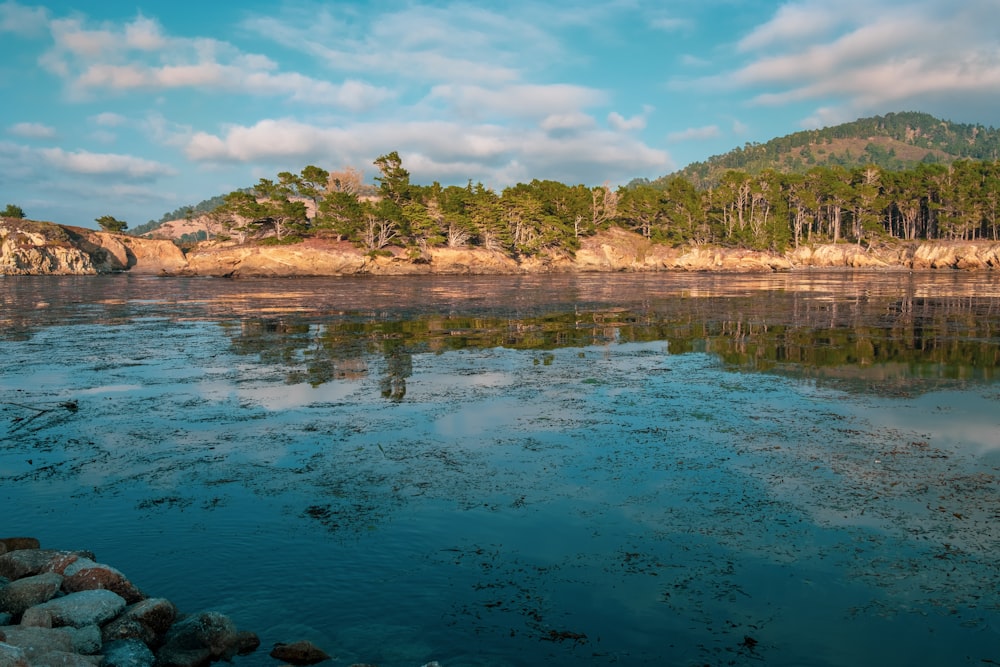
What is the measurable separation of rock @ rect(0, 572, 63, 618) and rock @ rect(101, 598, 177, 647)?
0.80 meters

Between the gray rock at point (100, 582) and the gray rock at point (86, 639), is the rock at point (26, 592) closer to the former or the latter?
the gray rock at point (100, 582)

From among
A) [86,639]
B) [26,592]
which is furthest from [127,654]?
[26,592]

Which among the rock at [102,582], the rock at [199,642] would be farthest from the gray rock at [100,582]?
the rock at [199,642]

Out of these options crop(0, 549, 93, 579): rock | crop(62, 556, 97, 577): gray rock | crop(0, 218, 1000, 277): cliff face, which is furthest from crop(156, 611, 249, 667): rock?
crop(0, 218, 1000, 277): cliff face

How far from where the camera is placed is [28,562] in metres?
6.37

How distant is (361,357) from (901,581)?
15.7 metres

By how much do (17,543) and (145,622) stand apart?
2606 millimetres

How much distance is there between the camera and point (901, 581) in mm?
6352

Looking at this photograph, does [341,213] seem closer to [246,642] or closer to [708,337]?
Answer: [708,337]

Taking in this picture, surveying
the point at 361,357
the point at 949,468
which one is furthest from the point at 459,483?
the point at 361,357

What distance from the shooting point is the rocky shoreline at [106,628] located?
4957mm

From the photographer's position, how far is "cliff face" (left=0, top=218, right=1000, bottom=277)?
82.2 metres

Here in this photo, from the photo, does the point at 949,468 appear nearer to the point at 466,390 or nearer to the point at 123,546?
the point at 466,390

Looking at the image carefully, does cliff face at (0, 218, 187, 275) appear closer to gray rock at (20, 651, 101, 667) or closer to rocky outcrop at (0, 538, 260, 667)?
rocky outcrop at (0, 538, 260, 667)
